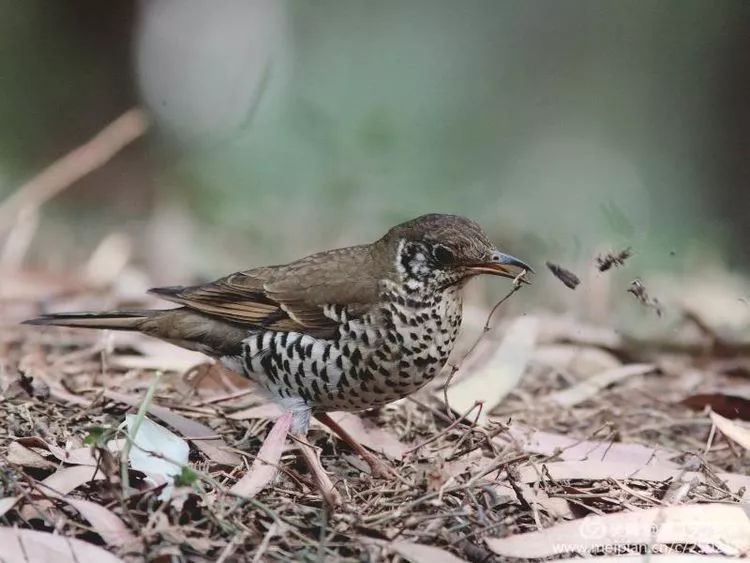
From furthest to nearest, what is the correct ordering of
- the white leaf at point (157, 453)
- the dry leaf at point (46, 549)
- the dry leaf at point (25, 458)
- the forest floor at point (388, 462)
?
the dry leaf at point (25, 458) < the white leaf at point (157, 453) < the forest floor at point (388, 462) < the dry leaf at point (46, 549)

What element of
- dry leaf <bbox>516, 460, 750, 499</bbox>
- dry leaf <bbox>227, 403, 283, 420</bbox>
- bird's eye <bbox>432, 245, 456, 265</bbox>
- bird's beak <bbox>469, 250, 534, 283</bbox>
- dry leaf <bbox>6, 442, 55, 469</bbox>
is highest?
bird's eye <bbox>432, 245, 456, 265</bbox>

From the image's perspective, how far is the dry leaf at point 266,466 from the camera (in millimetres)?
2855

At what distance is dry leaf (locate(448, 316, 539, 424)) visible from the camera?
4.39m

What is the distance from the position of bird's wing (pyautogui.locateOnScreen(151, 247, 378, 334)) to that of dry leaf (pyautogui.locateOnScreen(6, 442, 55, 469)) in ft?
3.51

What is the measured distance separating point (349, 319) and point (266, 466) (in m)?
0.75

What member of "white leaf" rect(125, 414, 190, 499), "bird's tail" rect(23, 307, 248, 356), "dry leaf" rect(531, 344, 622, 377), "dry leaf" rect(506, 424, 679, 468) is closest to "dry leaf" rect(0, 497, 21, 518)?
"white leaf" rect(125, 414, 190, 499)

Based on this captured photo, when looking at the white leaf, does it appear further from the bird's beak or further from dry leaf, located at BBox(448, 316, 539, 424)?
dry leaf, located at BBox(448, 316, 539, 424)

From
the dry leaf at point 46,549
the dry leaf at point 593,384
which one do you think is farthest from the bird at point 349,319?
the dry leaf at point 593,384

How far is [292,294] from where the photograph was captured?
12.3 ft

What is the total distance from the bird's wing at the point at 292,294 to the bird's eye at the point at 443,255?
0.88ft

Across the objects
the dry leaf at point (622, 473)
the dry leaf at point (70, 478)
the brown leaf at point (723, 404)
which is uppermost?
the brown leaf at point (723, 404)

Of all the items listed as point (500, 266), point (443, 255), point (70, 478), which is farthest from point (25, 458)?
point (500, 266)

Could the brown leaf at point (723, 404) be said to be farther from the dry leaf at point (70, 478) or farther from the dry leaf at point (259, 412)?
the dry leaf at point (70, 478)

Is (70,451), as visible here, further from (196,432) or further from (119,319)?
(119,319)
